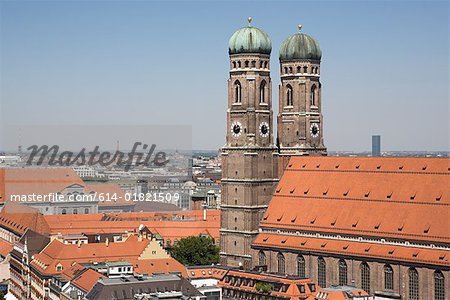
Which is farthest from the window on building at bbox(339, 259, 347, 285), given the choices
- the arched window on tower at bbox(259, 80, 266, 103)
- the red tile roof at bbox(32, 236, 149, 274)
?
the red tile roof at bbox(32, 236, 149, 274)

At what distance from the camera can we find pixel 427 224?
371ft

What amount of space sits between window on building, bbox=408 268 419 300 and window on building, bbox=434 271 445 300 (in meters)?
2.49

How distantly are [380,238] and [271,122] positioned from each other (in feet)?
86.2

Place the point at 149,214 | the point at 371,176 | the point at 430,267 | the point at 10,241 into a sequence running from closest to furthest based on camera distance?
the point at 430,267
the point at 371,176
the point at 10,241
the point at 149,214

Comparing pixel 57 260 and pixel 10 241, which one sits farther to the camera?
pixel 10 241

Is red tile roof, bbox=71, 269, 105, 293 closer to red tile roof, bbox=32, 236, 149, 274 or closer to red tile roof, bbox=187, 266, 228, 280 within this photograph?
red tile roof, bbox=32, 236, 149, 274

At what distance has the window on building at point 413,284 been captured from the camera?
111438 millimetres

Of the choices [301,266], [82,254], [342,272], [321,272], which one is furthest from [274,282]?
[82,254]

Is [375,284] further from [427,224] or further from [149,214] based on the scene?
[149,214]

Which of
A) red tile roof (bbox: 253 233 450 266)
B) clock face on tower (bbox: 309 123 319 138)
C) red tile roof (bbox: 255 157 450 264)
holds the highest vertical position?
clock face on tower (bbox: 309 123 319 138)

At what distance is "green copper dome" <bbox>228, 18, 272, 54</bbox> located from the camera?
133000mm

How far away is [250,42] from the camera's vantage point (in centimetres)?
13300

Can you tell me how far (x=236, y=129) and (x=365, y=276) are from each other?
28.9 m

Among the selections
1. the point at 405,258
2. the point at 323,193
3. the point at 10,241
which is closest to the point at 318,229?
the point at 323,193
